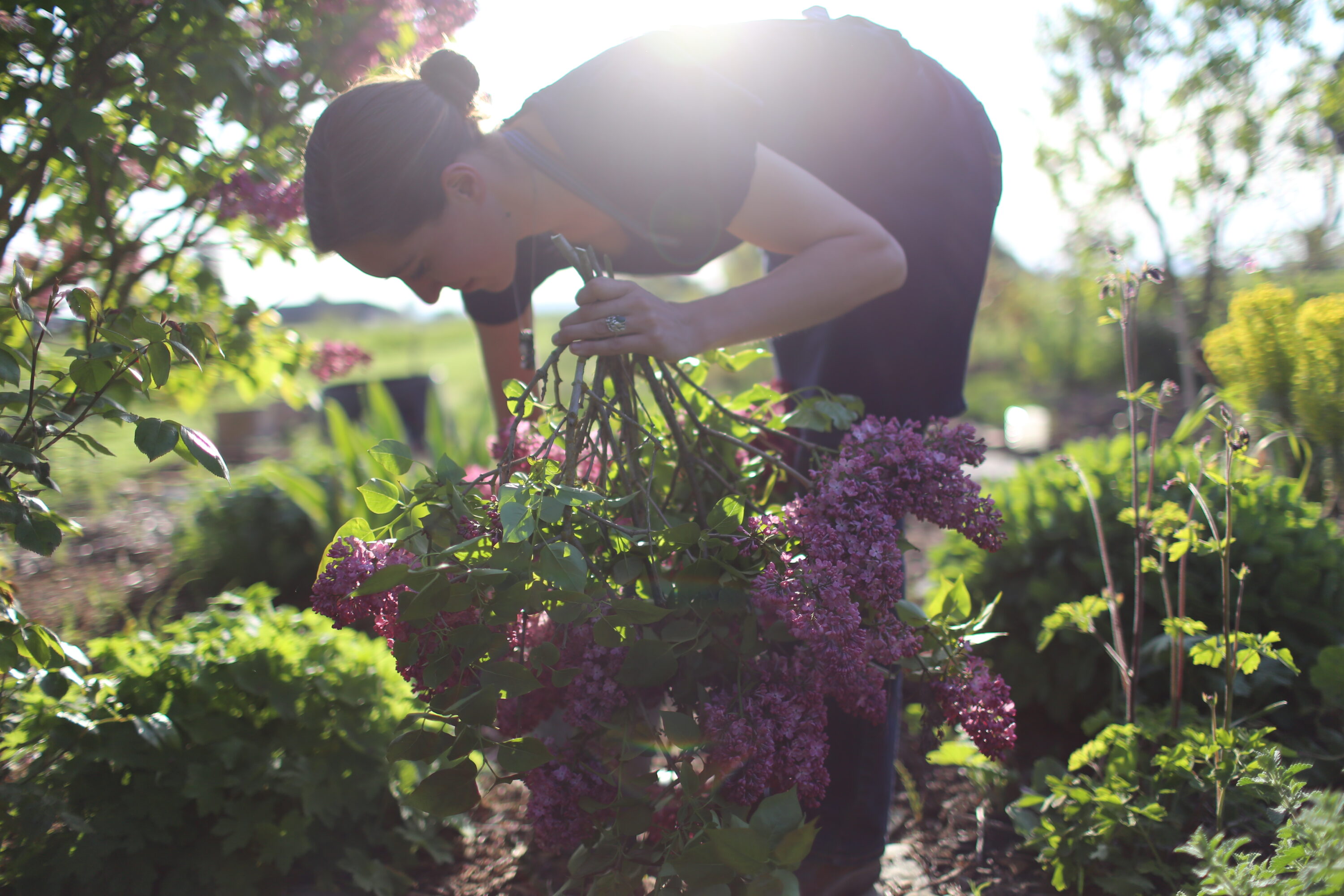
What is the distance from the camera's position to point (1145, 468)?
1.92 metres

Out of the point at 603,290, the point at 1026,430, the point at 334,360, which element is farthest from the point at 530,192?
the point at 1026,430

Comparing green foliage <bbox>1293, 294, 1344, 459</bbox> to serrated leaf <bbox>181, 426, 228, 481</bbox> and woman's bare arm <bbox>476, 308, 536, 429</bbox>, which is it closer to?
woman's bare arm <bbox>476, 308, 536, 429</bbox>

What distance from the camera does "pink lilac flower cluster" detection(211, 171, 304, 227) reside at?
1.64 meters

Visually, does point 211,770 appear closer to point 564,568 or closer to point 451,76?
point 564,568

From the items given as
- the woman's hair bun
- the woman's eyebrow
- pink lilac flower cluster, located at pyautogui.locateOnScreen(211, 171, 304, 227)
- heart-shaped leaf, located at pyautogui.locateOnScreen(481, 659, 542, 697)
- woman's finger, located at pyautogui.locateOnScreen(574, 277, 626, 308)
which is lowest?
heart-shaped leaf, located at pyautogui.locateOnScreen(481, 659, 542, 697)

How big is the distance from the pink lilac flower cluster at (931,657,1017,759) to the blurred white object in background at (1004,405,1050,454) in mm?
→ 4600

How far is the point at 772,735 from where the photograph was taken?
35.4 inches

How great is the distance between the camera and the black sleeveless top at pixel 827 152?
1.18m

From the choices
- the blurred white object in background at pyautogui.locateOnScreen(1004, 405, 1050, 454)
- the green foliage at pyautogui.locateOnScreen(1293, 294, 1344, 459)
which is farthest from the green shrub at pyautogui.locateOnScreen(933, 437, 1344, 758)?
the blurred white object in background at pyautogui.locateOnScreen(1004, 405, 1050, 454)

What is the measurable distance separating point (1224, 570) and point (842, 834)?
0.79 m

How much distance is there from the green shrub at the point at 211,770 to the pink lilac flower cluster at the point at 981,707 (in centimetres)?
104

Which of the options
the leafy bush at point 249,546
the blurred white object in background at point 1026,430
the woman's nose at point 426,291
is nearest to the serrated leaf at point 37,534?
the woman's nose at point 426,291

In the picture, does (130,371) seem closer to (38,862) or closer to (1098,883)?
(38,862)

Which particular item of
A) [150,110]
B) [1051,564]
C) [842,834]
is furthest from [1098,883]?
[150,110]
